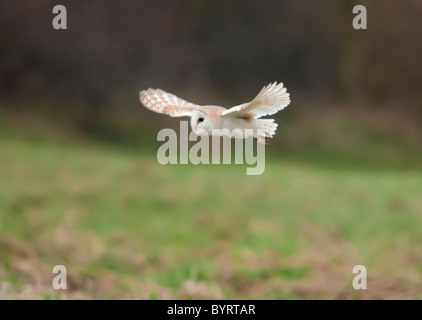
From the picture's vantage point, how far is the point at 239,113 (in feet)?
3.45

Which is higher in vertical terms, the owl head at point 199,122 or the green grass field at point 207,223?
the green grass field at point 207,223

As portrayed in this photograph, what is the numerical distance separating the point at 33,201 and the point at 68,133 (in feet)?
4.83

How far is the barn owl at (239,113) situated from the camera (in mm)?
1011

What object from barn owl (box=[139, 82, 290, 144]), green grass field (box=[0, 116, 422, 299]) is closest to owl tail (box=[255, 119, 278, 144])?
barn owl (box=[139, 82, 290, 144])

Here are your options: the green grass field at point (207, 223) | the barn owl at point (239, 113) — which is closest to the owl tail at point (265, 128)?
the barn owl at point (239, 113)

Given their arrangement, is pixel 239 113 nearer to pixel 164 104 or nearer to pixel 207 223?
pixel 164 104

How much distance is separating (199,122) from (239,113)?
67mm

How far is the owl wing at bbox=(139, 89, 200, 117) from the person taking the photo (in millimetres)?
1080

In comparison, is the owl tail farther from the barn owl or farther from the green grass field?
the green grass field

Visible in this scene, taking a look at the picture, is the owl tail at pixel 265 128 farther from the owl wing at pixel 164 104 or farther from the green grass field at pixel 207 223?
the green grass field at pixel 207 223

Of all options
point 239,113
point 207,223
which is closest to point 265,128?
point 239,113

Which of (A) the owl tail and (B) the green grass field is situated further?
(B) the green grass field

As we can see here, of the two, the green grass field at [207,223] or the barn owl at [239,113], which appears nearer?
the barn owl at [239,113]

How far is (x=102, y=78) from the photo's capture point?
10.4m
